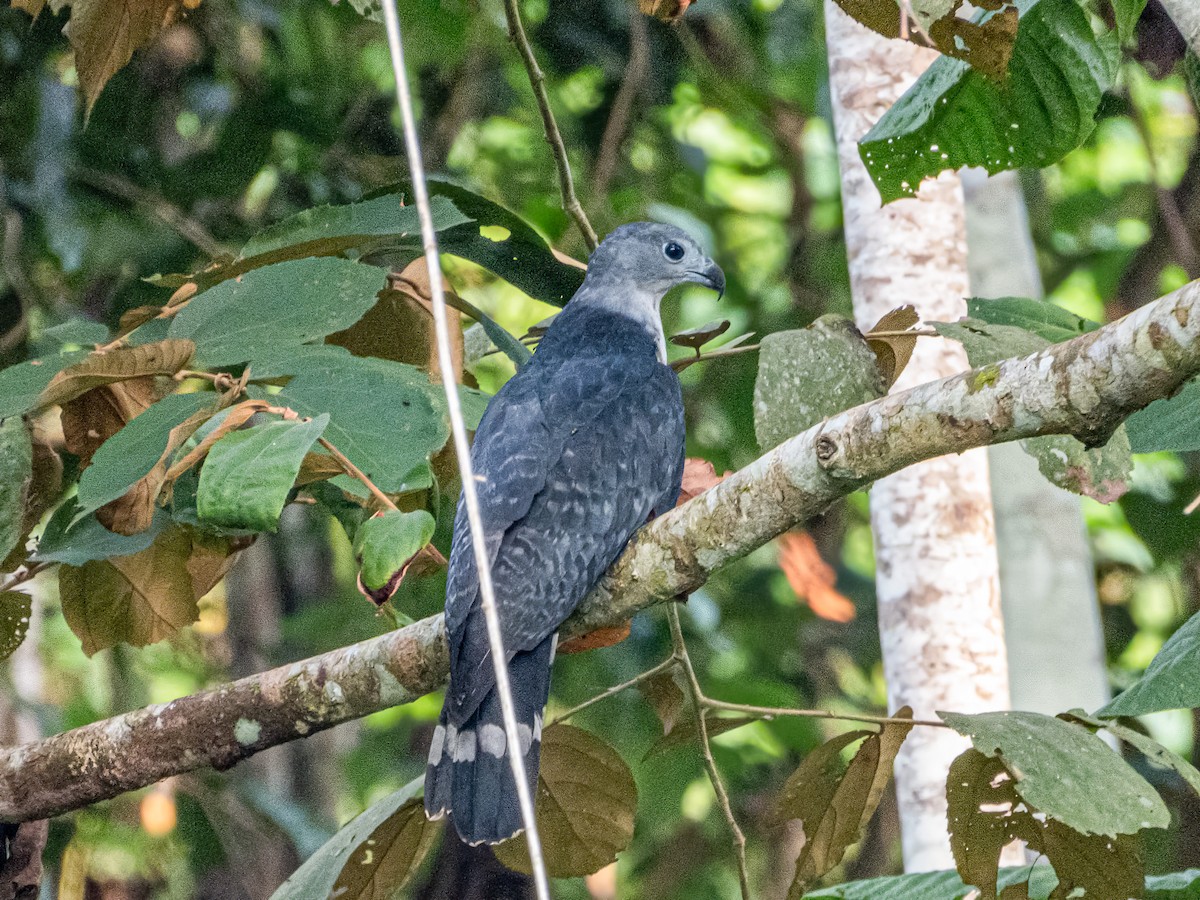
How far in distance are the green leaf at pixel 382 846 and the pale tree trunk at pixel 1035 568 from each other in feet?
5.19

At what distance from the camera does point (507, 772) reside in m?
2.28

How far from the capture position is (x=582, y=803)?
235 centimetres

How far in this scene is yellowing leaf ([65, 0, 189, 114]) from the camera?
6.77 feet

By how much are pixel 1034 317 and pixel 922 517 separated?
0.87 metres

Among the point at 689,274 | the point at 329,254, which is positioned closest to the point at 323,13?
the point at 689,274

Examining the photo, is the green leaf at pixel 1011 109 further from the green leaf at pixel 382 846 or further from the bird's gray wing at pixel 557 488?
the green leaf at pixel 382 846

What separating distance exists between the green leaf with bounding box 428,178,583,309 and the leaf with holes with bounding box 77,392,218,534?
730 millimetres

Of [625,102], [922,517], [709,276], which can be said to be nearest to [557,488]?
[922,517]

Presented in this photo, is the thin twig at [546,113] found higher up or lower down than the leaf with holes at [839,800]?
higher up

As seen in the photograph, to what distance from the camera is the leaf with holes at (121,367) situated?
1911 millimetres

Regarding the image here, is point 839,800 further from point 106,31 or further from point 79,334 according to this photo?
point 106,31

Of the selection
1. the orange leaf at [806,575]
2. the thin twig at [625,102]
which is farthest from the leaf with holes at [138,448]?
the thin twig at [625,102]

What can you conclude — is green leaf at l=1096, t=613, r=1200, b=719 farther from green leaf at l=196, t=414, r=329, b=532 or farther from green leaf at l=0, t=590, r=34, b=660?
green leaf at l=0, t=590, r=34, b=660

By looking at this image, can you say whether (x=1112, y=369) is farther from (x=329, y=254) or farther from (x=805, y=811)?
(x=329, y=254)
